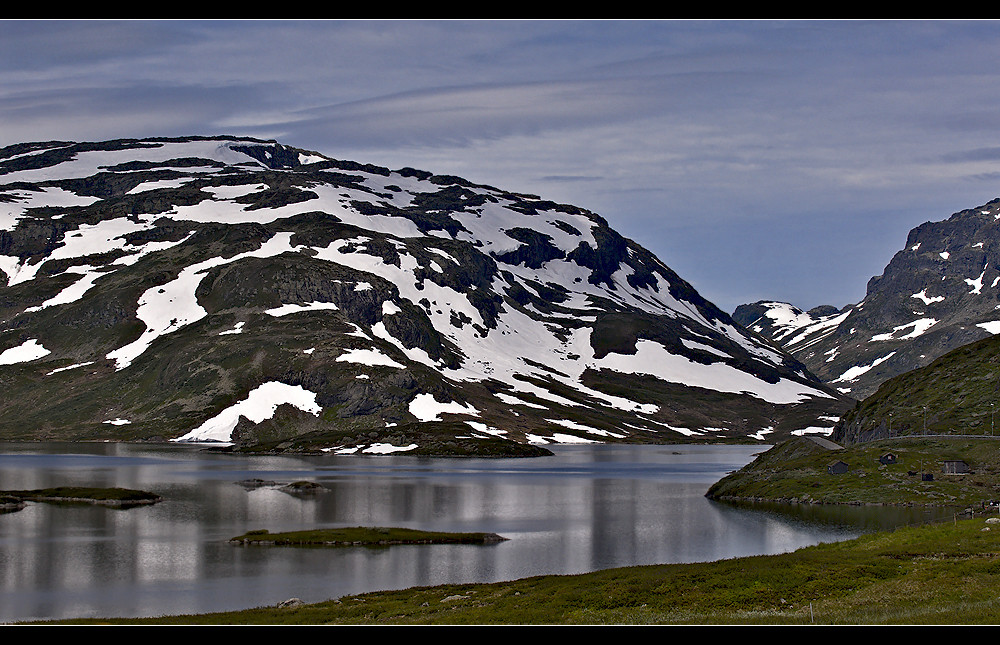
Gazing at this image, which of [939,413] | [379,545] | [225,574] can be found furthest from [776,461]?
[225,574]

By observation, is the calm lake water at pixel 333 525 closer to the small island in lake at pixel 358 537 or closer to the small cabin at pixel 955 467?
the small island in lake at pixel 358 537

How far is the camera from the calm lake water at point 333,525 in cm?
7538

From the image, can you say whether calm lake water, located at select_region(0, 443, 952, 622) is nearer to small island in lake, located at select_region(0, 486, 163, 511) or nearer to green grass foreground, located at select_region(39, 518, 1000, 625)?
small island in lake, located at select_region(0, 486, 163, 511)

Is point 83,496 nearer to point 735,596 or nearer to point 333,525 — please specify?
point 333,525

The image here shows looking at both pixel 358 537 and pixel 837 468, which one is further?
pixel 837 468

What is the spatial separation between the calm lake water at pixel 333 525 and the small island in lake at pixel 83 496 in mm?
4566

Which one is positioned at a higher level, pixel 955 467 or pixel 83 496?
pixel 955 467

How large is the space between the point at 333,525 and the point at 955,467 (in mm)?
78955

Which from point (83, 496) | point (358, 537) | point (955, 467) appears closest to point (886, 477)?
point (955, 467)

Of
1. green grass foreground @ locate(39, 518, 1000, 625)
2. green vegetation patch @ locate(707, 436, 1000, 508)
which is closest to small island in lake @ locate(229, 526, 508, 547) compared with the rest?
green grass foreground @ locate(39, 518, 1000, 625)

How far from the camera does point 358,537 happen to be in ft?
346

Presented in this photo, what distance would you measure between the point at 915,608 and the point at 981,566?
13588 mm

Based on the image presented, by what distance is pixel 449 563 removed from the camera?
9000 centimetres

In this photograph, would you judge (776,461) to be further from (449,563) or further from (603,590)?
(603,590)
